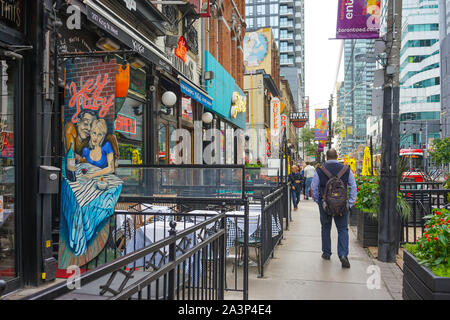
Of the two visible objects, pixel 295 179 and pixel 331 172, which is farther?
pixel 295 179

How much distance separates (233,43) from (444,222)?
22.0 m

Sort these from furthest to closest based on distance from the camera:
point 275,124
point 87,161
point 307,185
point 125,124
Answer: point 275,124 → point 307,185 → point 125,124 → point 87,161

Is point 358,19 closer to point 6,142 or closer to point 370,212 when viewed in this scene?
point 370,212

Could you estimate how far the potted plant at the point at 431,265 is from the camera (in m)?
3.41

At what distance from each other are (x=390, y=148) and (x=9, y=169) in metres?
6.12

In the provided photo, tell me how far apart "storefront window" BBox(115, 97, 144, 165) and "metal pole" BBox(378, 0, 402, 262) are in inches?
226

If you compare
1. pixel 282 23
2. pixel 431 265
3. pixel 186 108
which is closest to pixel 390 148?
Answer: pixel 431 265

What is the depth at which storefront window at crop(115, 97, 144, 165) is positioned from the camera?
1005cm

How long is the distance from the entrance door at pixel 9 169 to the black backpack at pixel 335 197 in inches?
186

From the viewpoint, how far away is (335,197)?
7.05m

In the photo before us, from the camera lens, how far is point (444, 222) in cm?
400

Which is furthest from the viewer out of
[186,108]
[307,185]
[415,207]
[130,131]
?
[307,185]

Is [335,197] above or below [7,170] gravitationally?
below

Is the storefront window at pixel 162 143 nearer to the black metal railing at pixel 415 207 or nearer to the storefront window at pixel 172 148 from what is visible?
the storefront window at pixel 172 148
